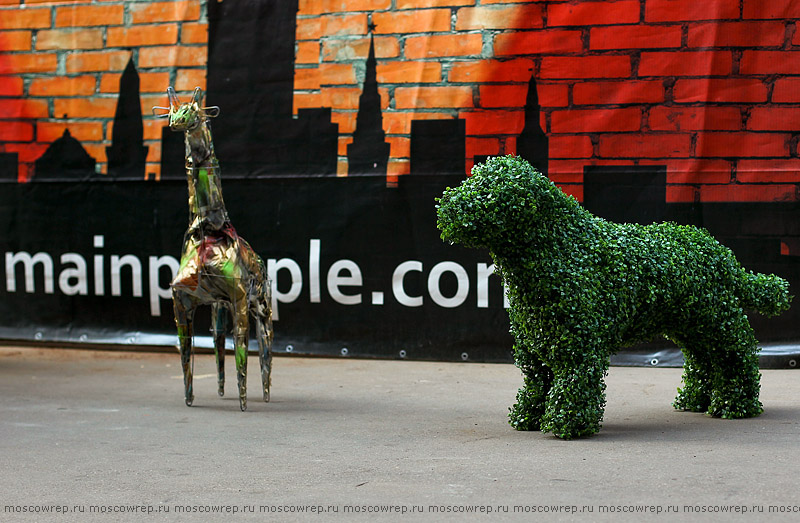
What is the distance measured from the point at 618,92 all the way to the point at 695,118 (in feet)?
2.07

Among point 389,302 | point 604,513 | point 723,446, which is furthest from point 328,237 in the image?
point 604,513

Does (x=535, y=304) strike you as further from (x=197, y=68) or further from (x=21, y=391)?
(x=197, y=68)

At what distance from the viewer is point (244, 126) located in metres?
8.73

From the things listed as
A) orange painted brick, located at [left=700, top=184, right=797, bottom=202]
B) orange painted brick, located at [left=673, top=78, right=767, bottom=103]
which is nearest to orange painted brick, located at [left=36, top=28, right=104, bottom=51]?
orange painted brick, located at [left=673, top=78, right=767, bottom=103]

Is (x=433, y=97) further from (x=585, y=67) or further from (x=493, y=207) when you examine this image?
(x=493, y=207)

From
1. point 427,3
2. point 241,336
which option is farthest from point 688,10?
point 241,336

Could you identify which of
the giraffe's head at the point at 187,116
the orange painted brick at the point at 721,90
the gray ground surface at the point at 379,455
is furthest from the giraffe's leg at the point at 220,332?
the orange painted brick at the point at 721,90

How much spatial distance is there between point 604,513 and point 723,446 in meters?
1.33

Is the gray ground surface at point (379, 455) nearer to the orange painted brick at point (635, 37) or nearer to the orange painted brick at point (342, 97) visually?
the orange painted brick at point (342, 97)

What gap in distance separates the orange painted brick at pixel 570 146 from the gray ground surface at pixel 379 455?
179 cm

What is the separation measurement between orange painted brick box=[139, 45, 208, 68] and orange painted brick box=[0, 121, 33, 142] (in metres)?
1.33

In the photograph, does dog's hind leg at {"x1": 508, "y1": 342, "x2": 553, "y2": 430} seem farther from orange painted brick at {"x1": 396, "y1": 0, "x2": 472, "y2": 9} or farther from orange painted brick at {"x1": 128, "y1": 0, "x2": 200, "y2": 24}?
orange painted brick at {"x1": 128, "y1": 0, "x2": 200, "y2": 24}

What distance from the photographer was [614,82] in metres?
7.78

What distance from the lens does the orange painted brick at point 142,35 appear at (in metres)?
8.95
